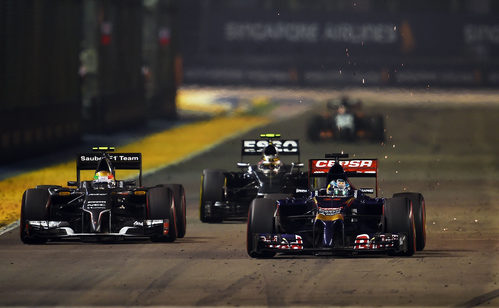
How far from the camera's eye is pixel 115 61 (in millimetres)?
52188

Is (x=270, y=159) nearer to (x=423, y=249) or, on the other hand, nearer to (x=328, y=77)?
(x=423, y=249)

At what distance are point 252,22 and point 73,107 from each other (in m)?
37.4

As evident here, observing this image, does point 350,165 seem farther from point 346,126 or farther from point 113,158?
point 346,126

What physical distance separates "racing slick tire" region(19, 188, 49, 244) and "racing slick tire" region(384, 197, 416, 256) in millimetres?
4349

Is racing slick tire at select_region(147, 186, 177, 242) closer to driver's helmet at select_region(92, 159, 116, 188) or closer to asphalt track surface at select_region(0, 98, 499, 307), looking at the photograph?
asphalt track surface at select_region(0, 98, 499, 307)

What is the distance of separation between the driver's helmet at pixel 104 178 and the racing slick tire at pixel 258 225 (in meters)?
2.74

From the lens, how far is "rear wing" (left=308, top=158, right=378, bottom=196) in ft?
66.3

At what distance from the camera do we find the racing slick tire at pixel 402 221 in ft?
59.3

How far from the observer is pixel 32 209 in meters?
19.4

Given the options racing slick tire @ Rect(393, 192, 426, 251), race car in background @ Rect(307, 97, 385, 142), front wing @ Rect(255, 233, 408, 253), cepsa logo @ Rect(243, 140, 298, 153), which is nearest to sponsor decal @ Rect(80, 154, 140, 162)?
cepsa logo @ Rect(243, 140, 298, 153)

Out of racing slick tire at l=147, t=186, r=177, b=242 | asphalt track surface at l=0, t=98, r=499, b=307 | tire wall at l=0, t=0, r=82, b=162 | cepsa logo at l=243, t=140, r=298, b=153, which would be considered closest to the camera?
asphalt track surface at l=0, t=98, r=499, b=307

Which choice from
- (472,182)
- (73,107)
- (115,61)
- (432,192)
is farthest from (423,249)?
(115,61)

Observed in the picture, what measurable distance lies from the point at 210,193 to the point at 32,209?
4.43 meters

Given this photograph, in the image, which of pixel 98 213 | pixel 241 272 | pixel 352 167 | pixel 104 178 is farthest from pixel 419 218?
pixel 104 178
